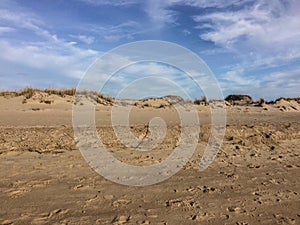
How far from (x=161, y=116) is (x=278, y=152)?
16.7 feet

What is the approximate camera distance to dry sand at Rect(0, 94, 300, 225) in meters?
3.44

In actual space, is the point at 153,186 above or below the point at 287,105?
below

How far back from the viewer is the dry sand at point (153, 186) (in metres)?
3.44

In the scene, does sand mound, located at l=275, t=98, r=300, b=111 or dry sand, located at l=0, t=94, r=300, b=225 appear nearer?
dry sand, located at l=0, t=94, r=300, b=225

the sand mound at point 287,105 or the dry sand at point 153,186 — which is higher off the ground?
the sand mound at point 287,105

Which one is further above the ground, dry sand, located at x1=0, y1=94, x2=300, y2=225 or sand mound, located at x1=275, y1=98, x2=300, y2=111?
sand mound, located at x1=275, y1=98, x2=300, y2=111

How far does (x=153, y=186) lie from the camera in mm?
4457

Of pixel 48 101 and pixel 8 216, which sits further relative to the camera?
pixel 48 101

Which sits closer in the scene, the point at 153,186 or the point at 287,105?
the point at 153,186

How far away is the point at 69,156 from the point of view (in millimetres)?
5938

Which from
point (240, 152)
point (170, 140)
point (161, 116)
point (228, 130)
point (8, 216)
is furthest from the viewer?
point (161, 116)

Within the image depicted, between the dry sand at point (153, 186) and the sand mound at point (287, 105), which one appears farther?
the sand mound at point (287, 105)

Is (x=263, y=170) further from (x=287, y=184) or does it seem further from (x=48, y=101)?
(x=48, y=101)

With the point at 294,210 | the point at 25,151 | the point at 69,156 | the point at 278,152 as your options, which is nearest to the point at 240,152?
the point at 278,152
